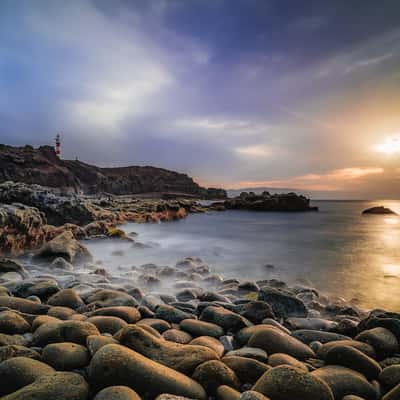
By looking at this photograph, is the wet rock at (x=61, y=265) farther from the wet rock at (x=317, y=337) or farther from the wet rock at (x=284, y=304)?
the wet rock at (x=317, y=337)

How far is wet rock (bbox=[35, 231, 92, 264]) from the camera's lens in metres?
5.96

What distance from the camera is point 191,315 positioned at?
9.72 feet

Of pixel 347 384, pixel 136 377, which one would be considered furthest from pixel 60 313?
pixel 347 384

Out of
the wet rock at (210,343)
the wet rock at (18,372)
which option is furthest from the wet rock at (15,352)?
the wet rock at (210,343)

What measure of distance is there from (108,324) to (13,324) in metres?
0.72

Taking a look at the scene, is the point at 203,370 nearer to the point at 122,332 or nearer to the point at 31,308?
the point at 122,332

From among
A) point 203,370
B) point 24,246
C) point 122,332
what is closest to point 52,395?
point 122,332

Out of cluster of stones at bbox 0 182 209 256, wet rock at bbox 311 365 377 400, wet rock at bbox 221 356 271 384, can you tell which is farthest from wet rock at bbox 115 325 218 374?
cluster of stones at bbox 0 182 209 256

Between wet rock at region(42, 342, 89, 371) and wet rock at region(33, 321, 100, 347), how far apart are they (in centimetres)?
18

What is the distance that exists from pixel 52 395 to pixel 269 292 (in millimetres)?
2829

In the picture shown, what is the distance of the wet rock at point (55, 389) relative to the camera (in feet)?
4.45

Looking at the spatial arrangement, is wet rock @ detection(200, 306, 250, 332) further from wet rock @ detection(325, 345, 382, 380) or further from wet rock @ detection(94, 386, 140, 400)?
wet rock @ detection(94, 386, 140, 400)

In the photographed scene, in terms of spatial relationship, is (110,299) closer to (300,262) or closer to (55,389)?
(55,389)

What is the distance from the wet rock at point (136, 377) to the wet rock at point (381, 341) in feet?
5.61
